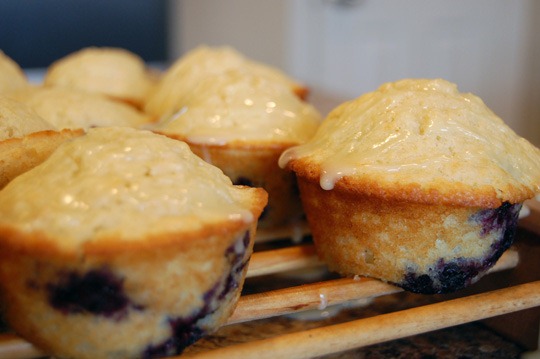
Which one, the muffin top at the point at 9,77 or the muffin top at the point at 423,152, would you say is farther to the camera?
the muffin top at the point at 9,77

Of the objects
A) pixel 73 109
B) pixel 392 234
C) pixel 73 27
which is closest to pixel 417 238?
pixel 392 234

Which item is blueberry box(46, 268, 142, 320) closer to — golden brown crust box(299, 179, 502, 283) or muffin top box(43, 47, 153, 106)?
golden brown crust box(299, 179, 502, 283)

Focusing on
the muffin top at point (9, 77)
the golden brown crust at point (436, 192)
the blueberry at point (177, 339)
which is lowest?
the blueberry at point (177, 339)

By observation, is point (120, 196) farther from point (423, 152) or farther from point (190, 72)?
point (190, 72)

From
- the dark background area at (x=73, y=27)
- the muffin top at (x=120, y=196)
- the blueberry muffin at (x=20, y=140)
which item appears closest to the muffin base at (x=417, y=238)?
the muffin top at (x=120, y=196)

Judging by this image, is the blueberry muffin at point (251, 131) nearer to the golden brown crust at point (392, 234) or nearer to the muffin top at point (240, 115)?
the muffin top at point (240, 115)
